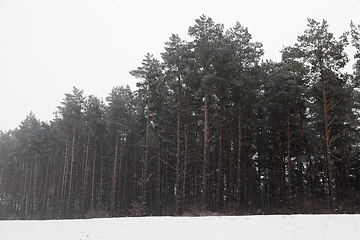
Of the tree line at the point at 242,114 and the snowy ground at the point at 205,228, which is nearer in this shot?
the snowy ground at the point at 205,228

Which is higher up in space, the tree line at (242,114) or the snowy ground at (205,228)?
the tree line at (242,114)

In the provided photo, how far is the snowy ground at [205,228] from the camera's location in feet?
30.4

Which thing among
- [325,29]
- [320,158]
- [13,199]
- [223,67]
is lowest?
[13,199]

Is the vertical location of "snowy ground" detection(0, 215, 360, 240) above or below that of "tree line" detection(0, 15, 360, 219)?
below

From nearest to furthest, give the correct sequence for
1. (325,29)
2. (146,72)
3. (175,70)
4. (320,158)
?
(325,29), (175,70), (146,72), (320,158)

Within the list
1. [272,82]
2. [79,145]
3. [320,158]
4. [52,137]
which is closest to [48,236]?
[272,82]

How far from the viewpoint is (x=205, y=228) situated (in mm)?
11711

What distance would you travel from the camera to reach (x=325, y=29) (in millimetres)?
19578

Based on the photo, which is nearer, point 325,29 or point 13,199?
point 325,29

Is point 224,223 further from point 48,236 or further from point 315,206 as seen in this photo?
point 48,236

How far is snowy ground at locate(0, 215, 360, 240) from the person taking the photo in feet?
30.4

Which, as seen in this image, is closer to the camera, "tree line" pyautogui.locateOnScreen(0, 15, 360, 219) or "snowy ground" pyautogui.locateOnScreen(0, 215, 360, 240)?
"snowy ground" pyautogui.locateOnScreen(0, 215, 360, 240)

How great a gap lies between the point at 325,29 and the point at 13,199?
65721 millimetres

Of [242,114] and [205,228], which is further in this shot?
[242,114]
